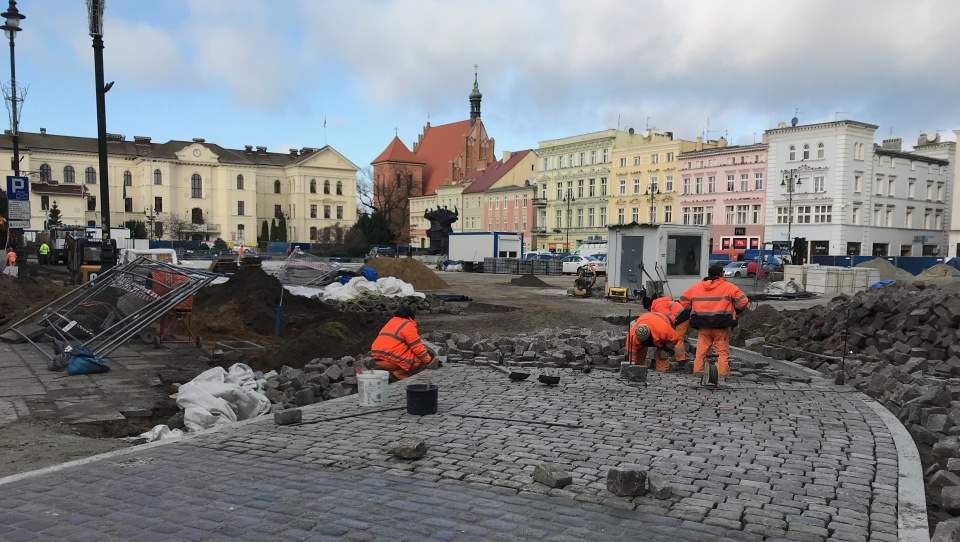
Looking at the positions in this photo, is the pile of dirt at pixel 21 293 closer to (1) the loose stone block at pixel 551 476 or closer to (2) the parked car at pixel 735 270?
(1) the loose stone block at pixel 551 476

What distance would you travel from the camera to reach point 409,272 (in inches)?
1288

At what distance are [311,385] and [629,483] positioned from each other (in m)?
5.78

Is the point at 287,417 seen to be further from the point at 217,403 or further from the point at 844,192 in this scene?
the point at 844,192

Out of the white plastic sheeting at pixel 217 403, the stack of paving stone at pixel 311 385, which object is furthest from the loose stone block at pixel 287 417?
the stack of paving stone at pixel 311 385

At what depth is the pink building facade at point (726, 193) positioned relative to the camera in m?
65.7

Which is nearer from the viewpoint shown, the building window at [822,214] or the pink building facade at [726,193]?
the building window at [822,214]

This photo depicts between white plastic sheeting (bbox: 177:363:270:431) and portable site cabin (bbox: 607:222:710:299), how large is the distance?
17.2m

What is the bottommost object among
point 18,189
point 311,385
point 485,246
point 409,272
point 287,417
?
point 311,385

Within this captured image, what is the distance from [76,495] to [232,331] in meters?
11.5

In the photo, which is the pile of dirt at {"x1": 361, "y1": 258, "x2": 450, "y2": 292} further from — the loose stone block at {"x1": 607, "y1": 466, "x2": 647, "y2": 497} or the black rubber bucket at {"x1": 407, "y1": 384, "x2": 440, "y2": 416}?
the loose stone block at {"x1": 607, "y1": 466, "x2": 647, "y2": 497}

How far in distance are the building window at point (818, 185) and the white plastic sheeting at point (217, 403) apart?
62.6m

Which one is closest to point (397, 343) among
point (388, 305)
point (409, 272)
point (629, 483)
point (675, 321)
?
point (675, 321)

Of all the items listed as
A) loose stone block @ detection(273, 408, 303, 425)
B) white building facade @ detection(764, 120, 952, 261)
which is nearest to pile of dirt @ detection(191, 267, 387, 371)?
loose stone block @ detection(273, 408, 303, 425)

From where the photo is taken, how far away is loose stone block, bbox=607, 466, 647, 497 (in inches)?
196
